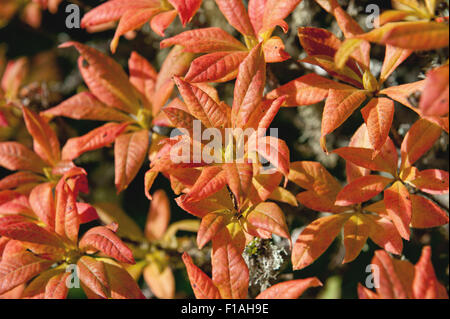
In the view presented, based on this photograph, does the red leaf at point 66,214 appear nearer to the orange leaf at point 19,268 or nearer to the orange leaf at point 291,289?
the orange leaf at point 19,268

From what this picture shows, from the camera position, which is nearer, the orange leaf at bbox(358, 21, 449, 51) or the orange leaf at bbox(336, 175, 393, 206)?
the orange leaf at bbox(358, 21, 449, 51)

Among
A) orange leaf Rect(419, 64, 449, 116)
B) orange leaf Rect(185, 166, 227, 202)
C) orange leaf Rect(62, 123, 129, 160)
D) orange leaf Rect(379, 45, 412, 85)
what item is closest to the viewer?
orange leaf Rect(419, 64, 449, 116)

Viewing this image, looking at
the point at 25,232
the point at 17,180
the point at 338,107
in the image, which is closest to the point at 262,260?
the point at 338,107

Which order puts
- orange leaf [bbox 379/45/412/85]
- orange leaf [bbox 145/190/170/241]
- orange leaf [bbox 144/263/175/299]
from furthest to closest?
orange leaf [bbox 145/190/170/241]
orange leaf [bbox 144/263/175/299]
orange leaf [bbox 379/45/412/85]

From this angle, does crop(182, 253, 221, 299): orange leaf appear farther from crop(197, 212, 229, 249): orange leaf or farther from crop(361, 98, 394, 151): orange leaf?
crop(361, 98, 394, 151): orange leaf

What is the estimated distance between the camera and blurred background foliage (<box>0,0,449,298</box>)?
3.18 ft

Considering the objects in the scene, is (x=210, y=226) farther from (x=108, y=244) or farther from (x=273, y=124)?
(x=273, y=124)

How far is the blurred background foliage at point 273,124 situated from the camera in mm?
970

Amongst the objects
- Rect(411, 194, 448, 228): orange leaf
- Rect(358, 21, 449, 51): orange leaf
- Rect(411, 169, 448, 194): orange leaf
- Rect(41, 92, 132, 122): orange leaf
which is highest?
Rect(41, 92, 132, 122): orange leaf

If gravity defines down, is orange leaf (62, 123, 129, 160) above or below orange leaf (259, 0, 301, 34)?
below

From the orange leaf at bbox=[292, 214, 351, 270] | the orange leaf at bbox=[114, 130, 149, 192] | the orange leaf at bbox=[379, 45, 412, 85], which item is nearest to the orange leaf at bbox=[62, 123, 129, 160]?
the orange leaf at bbox=[114, 130, 149, 192]

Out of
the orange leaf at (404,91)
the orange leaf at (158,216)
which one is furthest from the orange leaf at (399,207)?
the orange leaf at (158,216)

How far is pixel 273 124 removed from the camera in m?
1.14
